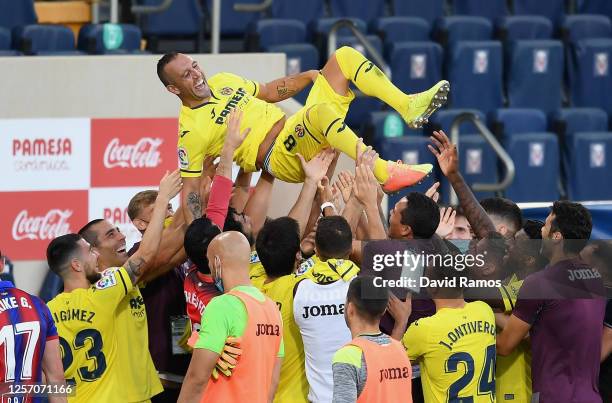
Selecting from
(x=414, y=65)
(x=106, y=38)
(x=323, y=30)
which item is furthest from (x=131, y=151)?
(x=414, y=65)

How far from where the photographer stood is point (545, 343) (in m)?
5.87

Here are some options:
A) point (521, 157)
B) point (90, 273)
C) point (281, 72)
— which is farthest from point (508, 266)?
point (521, 157)

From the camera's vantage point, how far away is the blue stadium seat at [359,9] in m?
12.4

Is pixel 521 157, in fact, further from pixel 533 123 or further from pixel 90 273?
pixel 90 273

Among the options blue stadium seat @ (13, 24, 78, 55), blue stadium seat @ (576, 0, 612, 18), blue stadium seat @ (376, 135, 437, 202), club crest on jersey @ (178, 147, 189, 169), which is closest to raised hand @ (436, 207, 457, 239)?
club crest on jersey @ (178, 147, 189, 169)

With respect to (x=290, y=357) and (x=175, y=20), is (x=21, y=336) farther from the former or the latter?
(x=175, y=20)

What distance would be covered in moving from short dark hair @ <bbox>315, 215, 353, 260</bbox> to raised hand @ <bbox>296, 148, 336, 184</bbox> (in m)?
1.16

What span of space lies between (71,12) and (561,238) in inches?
286

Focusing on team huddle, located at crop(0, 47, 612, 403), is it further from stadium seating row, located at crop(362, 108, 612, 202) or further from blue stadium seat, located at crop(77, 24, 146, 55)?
stadium seating row, located at crop(362, 108, 612, 202)

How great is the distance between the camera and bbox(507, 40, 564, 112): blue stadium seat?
12.1 meters

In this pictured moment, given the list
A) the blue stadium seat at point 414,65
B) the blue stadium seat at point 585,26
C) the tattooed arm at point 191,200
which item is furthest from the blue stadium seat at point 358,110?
the tattooed arm at point 191,200

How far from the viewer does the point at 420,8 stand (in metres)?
12.8

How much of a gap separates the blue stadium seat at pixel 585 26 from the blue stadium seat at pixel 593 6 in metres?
0.61

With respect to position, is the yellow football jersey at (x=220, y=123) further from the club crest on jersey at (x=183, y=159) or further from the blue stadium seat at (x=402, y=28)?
the blue stadium seat at (x=402, y=28)
